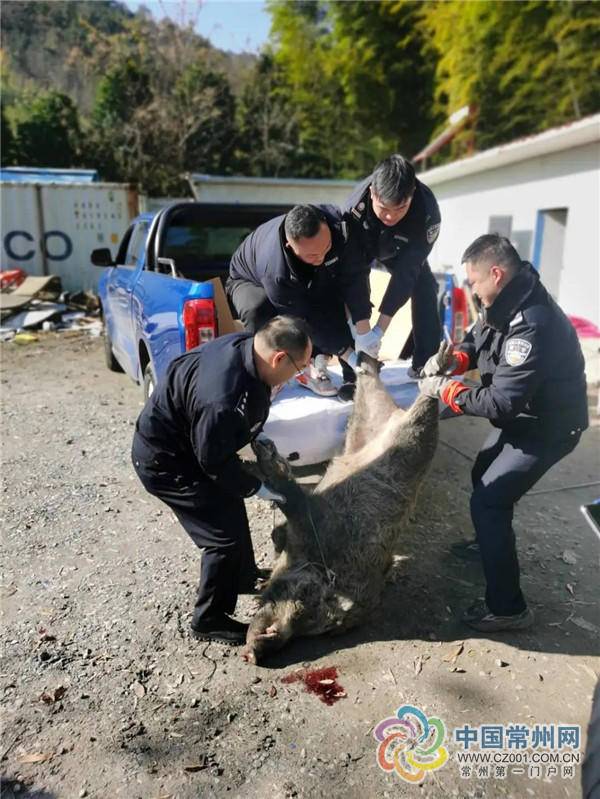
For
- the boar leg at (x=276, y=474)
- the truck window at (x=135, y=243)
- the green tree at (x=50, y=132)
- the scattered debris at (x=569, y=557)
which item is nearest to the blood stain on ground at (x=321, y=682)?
the boar leg at (x=276, y=474)

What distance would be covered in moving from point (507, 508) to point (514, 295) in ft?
3.65

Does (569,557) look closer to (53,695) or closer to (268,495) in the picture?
(268,495)

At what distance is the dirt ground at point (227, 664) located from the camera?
91.5 inches

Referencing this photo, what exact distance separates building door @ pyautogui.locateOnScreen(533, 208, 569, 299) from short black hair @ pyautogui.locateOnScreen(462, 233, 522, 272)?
8.06 metres

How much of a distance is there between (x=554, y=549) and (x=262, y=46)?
25531mm

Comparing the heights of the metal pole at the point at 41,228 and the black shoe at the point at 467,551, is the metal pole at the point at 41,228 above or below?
above

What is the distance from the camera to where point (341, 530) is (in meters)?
3.13

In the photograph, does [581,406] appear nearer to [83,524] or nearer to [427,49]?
[83,524]

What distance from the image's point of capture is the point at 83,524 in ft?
13.3

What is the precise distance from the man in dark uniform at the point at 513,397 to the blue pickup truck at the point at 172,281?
1.67 meters

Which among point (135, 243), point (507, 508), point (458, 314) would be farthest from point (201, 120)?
point (507, 508)

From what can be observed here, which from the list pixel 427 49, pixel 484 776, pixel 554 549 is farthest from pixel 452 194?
pixel 484 776

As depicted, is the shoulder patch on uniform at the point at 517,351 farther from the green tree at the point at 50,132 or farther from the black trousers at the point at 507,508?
the green tree at the point at 50,132

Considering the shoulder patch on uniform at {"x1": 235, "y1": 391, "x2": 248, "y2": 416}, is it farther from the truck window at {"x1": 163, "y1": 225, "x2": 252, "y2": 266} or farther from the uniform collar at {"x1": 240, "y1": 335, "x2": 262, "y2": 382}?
the truck window at {"x1": 163, "y1": 225, "x2": 252, "y2": 266}
